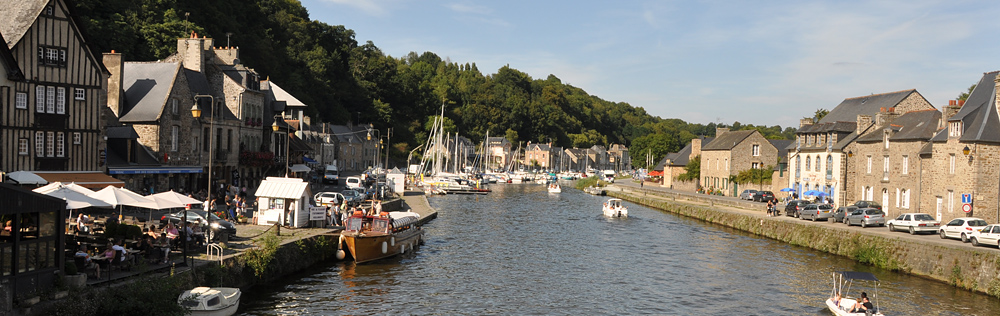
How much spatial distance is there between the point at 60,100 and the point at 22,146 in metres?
2.41

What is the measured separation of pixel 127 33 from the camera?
57844mm

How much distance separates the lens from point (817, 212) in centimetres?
4006

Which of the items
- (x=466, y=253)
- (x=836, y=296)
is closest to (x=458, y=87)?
(x=466, y=253)

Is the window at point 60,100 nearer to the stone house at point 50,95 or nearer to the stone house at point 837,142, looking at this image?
the stone house at point 50,95

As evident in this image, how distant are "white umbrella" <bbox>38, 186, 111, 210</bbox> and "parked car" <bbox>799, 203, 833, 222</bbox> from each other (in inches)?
1364

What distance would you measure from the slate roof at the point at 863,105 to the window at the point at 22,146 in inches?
1911

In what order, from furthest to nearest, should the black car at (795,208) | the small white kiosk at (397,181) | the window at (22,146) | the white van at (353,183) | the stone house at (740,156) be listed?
the stone house at (740,156), the small white kiosk at (397,181), the white van at (353,183), the black car at (795,208), the window at (22,146)

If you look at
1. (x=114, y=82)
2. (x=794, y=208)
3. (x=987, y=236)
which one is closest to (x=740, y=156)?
(x=794, y=208)

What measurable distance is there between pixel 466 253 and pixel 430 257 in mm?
2188

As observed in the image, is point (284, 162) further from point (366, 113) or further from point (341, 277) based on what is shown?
point (366, 113)

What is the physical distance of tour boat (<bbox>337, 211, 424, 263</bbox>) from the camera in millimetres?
28516

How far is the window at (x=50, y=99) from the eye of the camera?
28.7m

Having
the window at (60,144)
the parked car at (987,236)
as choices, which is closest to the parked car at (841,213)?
the parked car at (987,236)

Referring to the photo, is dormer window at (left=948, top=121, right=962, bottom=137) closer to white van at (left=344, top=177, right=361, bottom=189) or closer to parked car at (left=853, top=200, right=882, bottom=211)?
parked car at (left=853, top=200, right=882, bottom=211)
